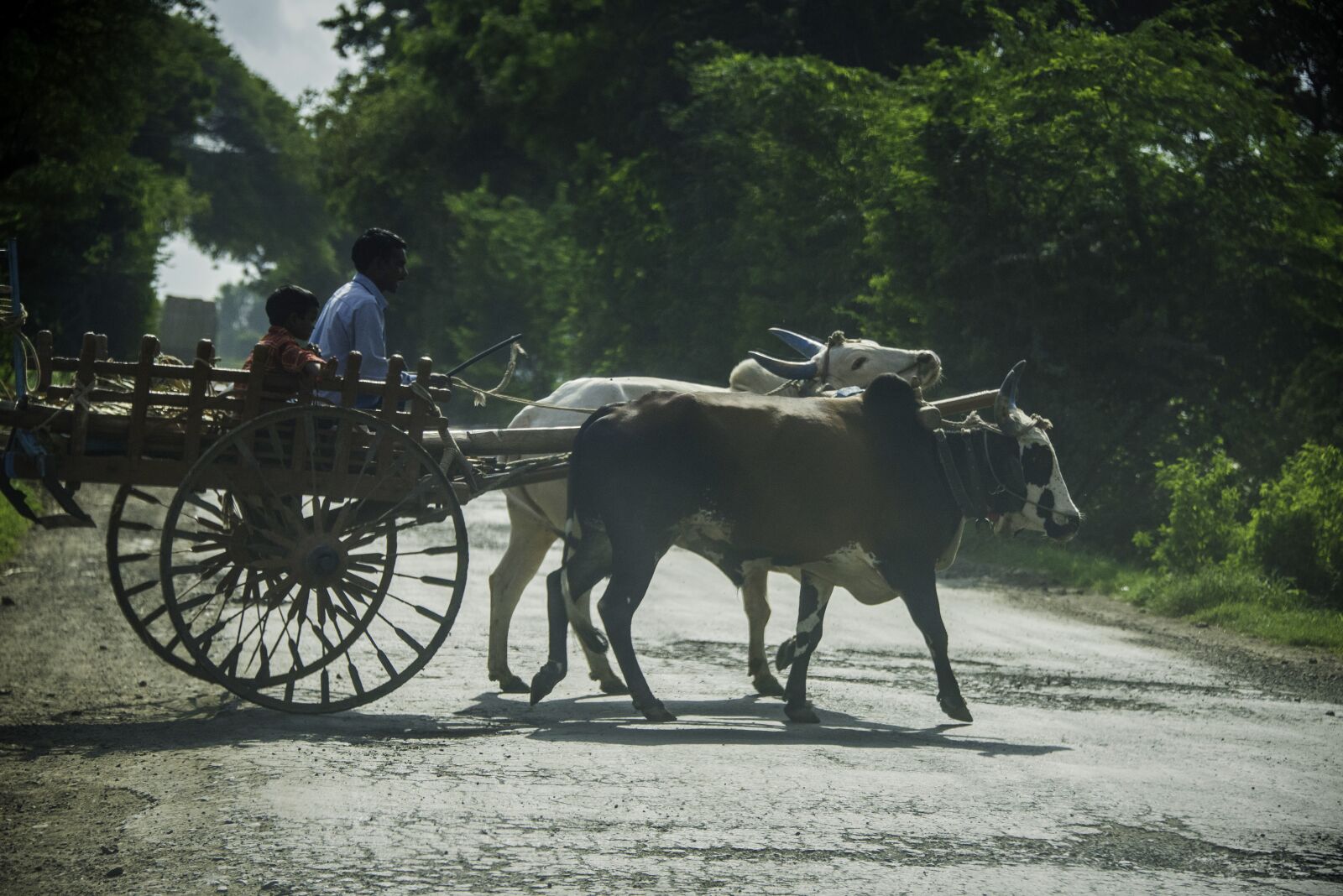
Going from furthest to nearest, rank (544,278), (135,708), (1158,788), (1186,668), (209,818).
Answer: (544,278)
(1186,668)
(135,708)
(1158,788)
(209,818)

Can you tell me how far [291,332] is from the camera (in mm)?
8703

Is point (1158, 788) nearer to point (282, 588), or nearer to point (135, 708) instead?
point (282, 588)

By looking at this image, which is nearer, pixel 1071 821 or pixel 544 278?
pixel 1071 821

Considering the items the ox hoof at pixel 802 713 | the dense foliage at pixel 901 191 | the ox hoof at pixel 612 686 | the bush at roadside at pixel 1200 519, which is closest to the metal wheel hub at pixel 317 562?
the ox hoof at pixel 612 686

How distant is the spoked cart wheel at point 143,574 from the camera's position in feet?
24.2

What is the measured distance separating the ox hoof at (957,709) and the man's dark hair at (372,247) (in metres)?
3.85

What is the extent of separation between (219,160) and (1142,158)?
56445 mm

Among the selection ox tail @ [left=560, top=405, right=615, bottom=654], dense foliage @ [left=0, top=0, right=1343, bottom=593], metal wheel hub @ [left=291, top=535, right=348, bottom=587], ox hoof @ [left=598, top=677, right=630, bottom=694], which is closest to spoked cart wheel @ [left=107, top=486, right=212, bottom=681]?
metal wheel hub @ [left=291, top=535, right=348, bottom=587]

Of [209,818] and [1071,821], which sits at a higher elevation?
[1071,821]

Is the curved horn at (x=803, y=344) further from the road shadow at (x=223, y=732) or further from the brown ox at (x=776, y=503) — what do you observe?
the road shadow at (x=223, y=732)

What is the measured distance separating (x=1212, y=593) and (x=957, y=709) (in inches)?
284

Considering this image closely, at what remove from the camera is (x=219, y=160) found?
228 feet

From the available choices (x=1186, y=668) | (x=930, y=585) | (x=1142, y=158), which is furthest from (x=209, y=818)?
(x=1142, y=158)

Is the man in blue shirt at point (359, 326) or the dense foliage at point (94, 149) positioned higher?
the dense foliage at point (94, 149)
